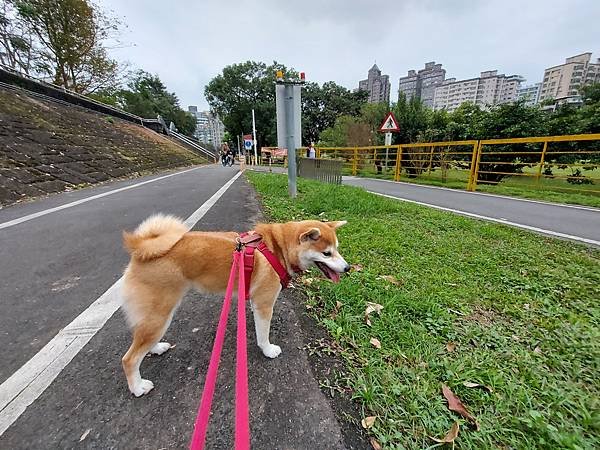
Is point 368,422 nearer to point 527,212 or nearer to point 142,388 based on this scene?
point 142,388

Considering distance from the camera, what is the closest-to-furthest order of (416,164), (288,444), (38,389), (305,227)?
(288,444) < (38,389) < (305,227) < (416,164)

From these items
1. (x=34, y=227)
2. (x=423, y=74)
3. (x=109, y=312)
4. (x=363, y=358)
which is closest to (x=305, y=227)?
(x=363, y=358)

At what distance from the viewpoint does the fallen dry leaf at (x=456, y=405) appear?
1529 mm

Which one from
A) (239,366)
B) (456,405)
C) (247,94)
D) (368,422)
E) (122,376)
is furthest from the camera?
(247,94)

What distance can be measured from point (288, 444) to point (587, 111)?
19.0 metres

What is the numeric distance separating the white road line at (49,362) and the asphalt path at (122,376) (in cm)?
5

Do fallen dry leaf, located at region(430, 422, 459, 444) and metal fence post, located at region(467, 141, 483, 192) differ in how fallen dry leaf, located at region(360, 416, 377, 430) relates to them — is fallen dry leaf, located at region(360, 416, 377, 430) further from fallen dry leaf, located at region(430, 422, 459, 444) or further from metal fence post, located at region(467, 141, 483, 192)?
metal fence post, located at region(467, 141, 483, 192)

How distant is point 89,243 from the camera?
12.8 ft

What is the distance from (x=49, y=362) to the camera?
5.98ft

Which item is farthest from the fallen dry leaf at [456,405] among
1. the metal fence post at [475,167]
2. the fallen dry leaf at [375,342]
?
the metal fence post at [475,167]

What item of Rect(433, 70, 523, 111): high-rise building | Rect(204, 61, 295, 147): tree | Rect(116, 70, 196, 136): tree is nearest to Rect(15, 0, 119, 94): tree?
Rect(116, 70, 196, 136): tree

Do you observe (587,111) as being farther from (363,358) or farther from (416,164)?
(363,358)

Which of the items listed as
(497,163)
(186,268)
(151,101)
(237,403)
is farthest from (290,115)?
(151,101)

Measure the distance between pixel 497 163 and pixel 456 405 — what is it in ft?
35.6
